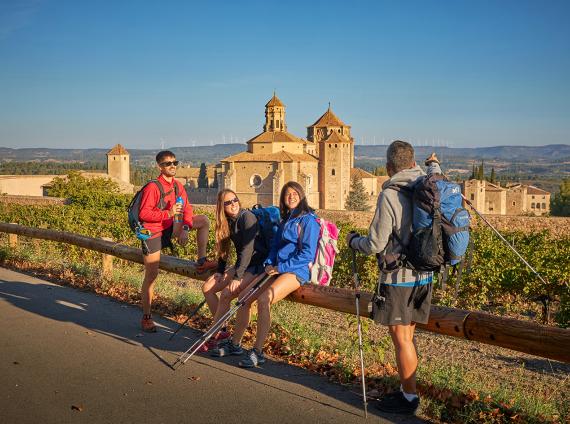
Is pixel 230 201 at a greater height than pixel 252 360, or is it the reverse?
pixel 230 201

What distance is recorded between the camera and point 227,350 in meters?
5.38

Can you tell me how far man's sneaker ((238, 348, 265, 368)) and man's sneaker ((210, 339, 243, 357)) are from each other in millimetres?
286

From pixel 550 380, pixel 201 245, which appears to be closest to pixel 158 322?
pixel 201 245

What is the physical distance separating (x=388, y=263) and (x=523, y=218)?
100ft

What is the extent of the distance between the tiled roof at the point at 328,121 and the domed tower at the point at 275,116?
5.40 meters

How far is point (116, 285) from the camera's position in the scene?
843 centimetres

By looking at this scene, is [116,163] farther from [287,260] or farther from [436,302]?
[287,260]

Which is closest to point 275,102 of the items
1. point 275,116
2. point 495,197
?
point 275,116

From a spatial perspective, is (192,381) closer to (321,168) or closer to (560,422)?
(560,422)

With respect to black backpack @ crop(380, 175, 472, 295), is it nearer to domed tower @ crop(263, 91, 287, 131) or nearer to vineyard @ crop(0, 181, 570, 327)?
vineyard @ crop(0, 181, 570, 327)

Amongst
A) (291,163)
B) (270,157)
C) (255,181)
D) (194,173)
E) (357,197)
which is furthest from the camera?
(194,173)

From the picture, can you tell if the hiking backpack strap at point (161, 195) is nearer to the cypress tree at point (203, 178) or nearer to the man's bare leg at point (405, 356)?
the man's bare leg at point (405, 356)

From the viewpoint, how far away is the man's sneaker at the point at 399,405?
405cm

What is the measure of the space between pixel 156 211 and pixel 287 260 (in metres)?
1.69
